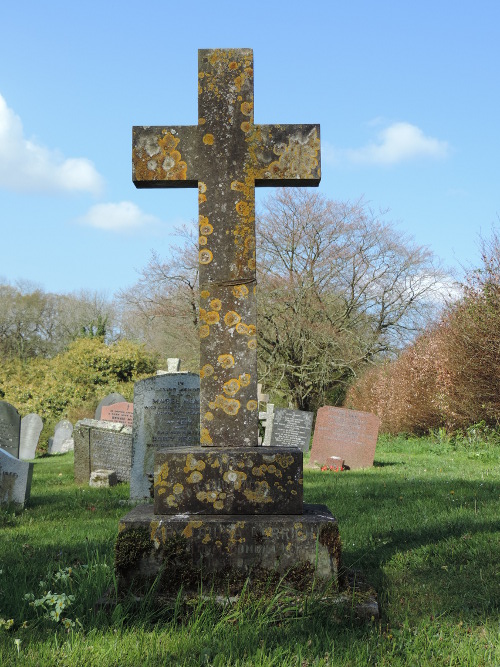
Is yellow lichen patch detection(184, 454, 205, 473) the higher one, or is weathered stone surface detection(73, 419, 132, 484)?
yellow lichen patch detection(184, 454, 205, 473)

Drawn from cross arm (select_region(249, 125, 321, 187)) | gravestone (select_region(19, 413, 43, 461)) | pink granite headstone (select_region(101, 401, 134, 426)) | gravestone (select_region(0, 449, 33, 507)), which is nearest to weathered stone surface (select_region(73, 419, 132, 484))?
gravestone (select_region(0, 449, 33, 507))

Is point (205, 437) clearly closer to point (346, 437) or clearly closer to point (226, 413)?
point (226, 413)

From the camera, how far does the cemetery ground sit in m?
3.05

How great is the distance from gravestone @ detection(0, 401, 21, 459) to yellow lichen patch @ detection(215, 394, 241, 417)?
534 inches

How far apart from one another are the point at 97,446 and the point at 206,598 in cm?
901

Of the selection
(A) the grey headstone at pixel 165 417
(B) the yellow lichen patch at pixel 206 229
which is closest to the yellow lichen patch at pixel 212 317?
(B) the yellow lichen patch at pixel 206 229

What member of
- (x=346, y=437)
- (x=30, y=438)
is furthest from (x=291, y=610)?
(x=30, y=438)

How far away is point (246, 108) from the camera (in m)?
4.42

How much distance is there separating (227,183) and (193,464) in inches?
74.7

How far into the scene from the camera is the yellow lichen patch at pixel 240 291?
4.25 meters

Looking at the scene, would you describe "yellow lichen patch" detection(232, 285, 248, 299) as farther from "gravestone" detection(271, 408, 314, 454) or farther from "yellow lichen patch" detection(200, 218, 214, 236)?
"gravestone" detection(271, 408, 314, 454)

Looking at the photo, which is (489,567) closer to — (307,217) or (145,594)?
(145,594)

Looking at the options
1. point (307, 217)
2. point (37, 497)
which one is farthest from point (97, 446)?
point (307, 217)

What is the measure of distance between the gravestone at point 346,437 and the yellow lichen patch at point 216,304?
9.89m
